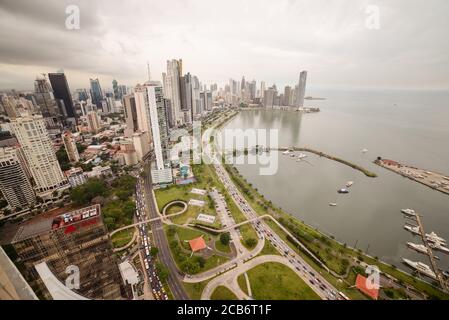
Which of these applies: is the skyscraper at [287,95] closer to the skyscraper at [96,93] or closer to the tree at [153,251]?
the skyscraper at [96,93]

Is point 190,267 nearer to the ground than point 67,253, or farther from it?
nearer to the ground

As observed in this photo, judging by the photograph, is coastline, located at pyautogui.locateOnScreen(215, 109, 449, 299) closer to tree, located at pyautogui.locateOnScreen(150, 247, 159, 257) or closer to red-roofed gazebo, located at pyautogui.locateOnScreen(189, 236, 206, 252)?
red-roofed gazebo, located at pyautogui.locateOnScreen(189, 236, 206, 252)

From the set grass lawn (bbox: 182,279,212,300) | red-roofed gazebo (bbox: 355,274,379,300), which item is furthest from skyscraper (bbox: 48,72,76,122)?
red-roofed gazebo (bbox: 355,274,379,300)

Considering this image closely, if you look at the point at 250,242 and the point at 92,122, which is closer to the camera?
the point at 250,242

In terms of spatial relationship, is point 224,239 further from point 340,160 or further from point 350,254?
point 340,160

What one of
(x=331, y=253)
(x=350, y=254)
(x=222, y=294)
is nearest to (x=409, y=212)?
(x=350, y=254)

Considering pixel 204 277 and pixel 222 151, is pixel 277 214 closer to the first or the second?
pixel 204 277

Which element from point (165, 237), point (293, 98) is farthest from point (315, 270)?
point (293, 98)

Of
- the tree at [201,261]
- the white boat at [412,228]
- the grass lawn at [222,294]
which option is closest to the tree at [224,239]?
the tree at [201,261]
